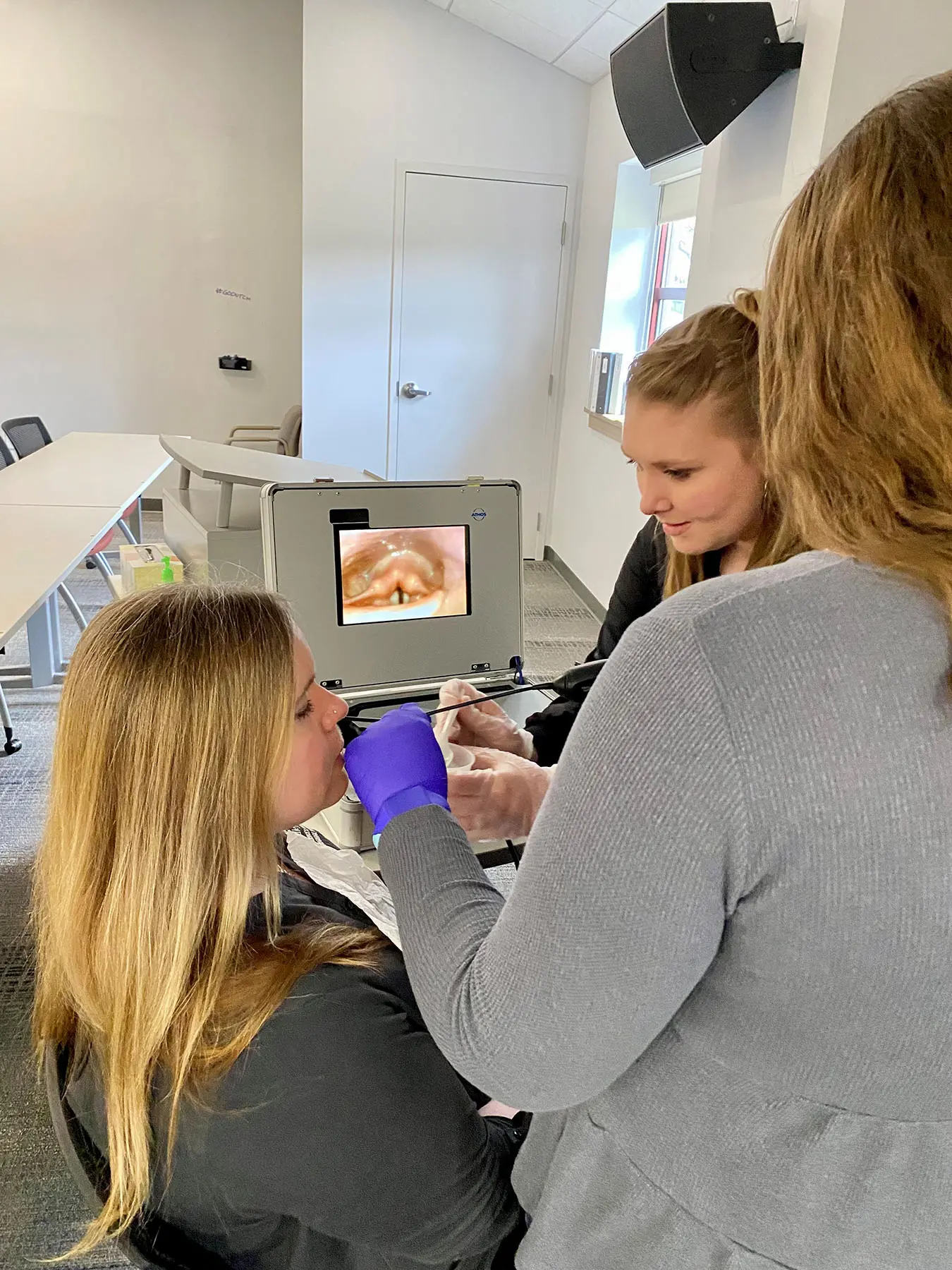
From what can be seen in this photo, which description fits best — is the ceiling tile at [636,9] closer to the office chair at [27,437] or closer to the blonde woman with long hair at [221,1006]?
the office chair at [27,437]

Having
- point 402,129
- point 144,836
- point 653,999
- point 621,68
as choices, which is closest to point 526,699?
point 144,836

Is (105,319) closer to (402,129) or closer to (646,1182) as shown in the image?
(402,129)

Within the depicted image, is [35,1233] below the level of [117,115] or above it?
below

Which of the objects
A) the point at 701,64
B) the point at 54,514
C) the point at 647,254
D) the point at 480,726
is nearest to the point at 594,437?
the point at 647,254

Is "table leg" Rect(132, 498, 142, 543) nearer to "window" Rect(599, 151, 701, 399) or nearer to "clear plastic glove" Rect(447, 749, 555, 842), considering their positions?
"window" Rect(599, 151, 701, 399)

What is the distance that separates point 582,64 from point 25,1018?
4.23 meters

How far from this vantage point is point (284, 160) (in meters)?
5.00

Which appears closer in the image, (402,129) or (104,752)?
(104,752)

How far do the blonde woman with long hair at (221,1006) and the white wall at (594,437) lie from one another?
2.89 metres

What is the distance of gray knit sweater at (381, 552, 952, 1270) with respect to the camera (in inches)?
16.8

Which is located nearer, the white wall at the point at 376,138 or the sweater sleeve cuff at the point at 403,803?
the sweater sleeve cuff at the point at 403,803

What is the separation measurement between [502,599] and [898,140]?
0.97m

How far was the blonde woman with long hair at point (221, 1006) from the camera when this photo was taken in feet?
2.20

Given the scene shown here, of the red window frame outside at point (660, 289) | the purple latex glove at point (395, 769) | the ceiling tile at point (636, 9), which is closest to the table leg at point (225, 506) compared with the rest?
the purple latex glove at point (395, 769)
